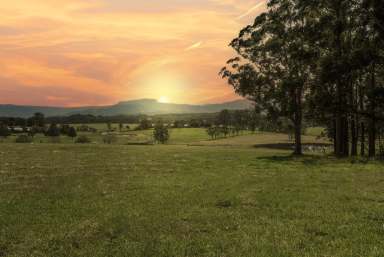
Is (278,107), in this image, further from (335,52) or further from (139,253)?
(139,253)

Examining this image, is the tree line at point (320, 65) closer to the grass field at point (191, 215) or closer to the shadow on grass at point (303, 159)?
the shadow on grass at point (303, 159)

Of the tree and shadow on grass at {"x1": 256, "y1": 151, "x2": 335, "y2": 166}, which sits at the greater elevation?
the tree

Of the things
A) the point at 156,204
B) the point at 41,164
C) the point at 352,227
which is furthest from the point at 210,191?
the point at 41,164

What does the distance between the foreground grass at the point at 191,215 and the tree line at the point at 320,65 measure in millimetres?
19972

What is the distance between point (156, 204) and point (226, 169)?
15670mm

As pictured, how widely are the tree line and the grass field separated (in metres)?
19.1

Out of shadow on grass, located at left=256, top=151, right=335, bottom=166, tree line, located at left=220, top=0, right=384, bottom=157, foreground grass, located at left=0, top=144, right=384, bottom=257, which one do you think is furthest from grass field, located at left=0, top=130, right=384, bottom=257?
tree line, located at left=220, top=0, right=384, bottom=157

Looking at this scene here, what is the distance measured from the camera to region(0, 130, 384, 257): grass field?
11.8 meters

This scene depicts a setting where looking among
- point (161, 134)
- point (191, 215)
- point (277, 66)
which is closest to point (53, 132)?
point (161, 134)

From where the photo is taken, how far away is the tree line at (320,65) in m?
43.7

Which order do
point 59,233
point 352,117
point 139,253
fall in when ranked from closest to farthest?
1. point 139,253
2. point 59,233
3. point 352,117

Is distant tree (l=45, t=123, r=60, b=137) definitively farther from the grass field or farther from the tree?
the grass field

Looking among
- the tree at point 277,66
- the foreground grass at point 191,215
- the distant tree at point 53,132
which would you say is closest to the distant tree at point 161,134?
the distant tree at point 53,132

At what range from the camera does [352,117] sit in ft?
159
